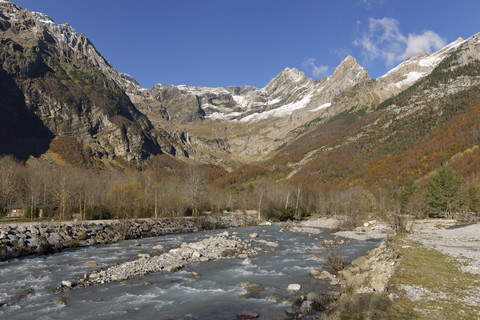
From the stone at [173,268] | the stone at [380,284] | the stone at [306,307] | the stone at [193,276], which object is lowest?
the stone at [193,276]

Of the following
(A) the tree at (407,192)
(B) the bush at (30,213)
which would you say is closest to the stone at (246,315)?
(B) the bush at (30,213)

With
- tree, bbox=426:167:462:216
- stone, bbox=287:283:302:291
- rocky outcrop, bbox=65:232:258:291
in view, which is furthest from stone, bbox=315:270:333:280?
tree, bbox=426:167:462:216

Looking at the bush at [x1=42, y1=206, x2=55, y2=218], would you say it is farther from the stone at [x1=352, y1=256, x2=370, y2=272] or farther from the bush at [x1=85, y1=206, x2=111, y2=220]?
the stone at [x1=352, y1=256, x2=370, y2=272]

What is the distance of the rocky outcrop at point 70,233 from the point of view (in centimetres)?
2806

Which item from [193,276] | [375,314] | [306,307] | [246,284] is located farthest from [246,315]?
[193,276]

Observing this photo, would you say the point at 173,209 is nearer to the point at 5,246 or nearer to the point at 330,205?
the point at 5,246

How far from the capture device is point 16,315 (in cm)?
1332

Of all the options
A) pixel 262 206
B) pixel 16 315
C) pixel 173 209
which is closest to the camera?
pixel 16 315

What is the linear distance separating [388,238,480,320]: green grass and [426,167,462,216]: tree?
59.8 meters

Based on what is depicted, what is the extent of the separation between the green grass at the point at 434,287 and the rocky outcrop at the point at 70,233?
3168 centimetres

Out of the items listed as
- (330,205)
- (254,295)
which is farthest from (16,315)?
(330,205)

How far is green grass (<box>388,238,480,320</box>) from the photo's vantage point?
886 centimetres

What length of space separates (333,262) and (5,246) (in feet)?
99.1

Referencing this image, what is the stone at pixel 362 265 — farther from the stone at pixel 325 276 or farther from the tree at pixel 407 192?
the tree at pixel 407 192
